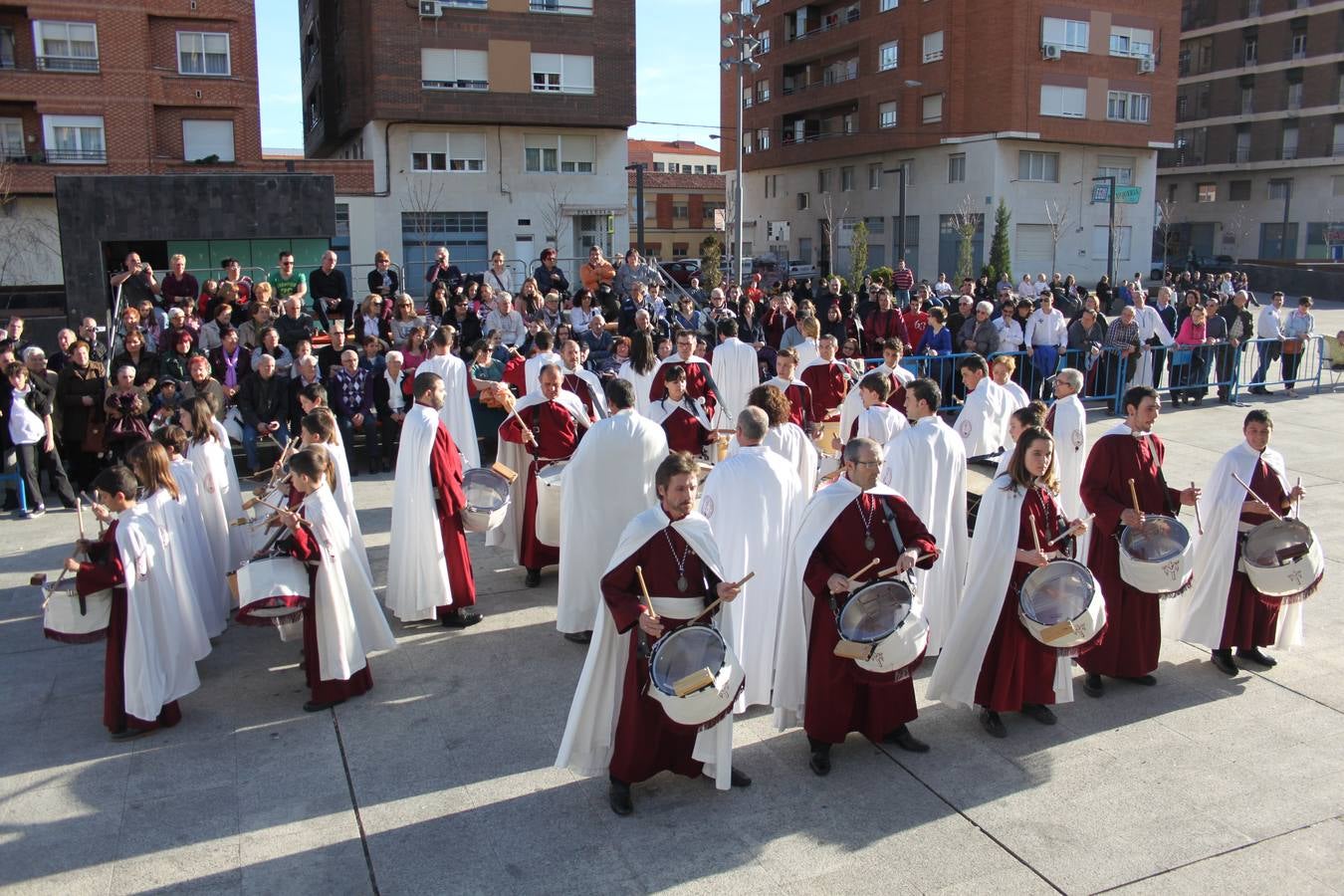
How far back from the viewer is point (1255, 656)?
754 centimetres

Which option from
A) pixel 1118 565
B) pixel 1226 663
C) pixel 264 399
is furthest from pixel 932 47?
pixel 1118 565

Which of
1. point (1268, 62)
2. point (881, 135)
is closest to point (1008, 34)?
point (881, 135)

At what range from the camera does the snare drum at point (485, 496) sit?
8.21m

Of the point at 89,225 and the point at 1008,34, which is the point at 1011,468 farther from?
the point at 1008,34

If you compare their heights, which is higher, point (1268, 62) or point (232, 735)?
point (1268, 62)

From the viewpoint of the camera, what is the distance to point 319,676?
690 centimetres

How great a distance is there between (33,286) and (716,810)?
117ft

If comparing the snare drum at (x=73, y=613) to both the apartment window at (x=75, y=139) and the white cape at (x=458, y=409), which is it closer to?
the white cape at (x=458, y=409)

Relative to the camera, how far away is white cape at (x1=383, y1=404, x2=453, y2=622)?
805cm

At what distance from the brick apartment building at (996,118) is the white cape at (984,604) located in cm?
4084

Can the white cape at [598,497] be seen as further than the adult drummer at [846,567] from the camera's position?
Yes

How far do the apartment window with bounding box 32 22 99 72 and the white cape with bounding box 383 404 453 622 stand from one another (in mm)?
33813

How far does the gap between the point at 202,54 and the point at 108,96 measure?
10.9 feet

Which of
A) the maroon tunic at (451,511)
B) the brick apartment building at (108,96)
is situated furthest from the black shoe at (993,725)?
the brick apartment building at (108,96)
